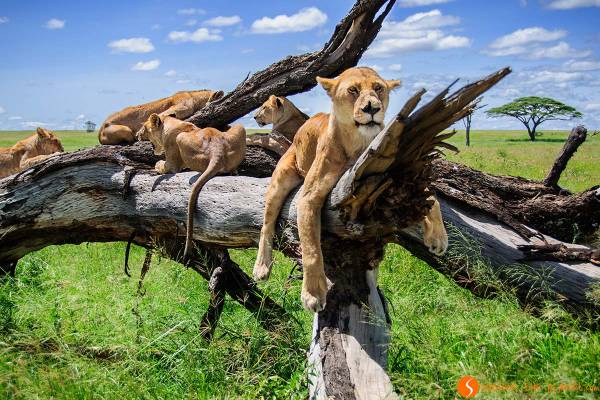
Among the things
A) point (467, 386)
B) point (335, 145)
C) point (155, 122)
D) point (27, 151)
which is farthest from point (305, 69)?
point (27, 151)

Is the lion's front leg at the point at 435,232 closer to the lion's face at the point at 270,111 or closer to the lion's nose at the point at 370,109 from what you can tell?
the lion's nose at the point at 370,109

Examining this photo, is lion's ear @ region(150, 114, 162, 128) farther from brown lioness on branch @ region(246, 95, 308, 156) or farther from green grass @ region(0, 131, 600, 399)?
green grass @ region(0, 131, 600, 399)

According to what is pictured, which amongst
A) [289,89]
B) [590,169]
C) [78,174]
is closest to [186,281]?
[78,174]

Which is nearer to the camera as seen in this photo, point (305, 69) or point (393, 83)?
point (393, 83)

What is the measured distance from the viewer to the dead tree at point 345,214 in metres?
4.14

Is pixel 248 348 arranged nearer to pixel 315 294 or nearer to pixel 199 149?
pixel 315 294

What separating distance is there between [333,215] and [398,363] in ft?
4.39

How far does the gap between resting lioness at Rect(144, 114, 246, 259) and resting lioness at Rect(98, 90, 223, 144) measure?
5.93 ft

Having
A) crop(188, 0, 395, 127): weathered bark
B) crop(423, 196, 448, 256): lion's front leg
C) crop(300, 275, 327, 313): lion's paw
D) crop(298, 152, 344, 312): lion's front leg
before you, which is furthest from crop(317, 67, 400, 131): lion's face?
crop(188, 0, 395, 127): weathered bark

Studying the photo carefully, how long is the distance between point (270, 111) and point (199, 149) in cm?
164

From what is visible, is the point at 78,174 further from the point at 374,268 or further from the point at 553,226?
the point at 553,226

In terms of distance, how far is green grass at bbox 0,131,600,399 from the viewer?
4.21m

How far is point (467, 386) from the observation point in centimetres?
392

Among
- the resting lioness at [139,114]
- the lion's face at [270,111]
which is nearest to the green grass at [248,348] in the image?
the lion's face at [270,111]
